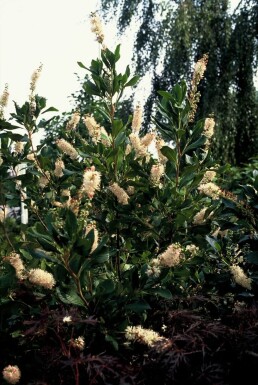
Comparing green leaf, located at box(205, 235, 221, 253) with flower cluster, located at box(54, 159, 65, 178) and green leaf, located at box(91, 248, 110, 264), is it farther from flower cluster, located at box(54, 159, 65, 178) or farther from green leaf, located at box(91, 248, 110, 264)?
flower cluster, located at box(54, 159, 65, 178)

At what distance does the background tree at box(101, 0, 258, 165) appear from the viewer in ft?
28.3

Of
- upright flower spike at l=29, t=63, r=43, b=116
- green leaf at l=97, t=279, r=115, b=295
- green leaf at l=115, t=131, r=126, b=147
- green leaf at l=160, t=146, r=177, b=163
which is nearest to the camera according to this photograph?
green leaf at l=97, t=279, r=115, b=295

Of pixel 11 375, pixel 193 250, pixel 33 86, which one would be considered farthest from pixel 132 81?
pixel 11 375

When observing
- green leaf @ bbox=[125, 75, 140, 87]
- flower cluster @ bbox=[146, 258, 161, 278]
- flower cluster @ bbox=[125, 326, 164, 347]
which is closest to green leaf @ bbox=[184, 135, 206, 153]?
green leaf @ bbox=[125, 75, 140, 87]

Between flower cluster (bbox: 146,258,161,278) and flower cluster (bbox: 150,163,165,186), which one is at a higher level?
flower cluster (bbox: 150,163,165,186)

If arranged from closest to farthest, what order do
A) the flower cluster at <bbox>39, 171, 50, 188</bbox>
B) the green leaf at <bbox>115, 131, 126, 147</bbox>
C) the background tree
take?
the green leaf at <bbox>115, 131, 126, 147</bbox> < the flower cluster at <bbox>39, 171, 50, 188</bbox> < the background tree

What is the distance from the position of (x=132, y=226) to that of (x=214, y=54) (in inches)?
283

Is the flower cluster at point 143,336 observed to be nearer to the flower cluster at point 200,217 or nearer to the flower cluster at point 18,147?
the flower cluster at point 200,217

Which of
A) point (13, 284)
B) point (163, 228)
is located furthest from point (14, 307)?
point (163, 228)

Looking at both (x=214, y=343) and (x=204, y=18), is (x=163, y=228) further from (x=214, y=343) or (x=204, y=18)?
(x=204, y=18)

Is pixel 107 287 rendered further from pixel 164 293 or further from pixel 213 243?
pixel 213 243

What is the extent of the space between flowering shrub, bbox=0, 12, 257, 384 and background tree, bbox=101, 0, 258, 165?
6262mm

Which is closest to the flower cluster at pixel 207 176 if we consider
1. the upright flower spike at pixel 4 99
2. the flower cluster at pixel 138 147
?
the flower cluster at pixel 138 147

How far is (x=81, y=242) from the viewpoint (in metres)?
1.56
